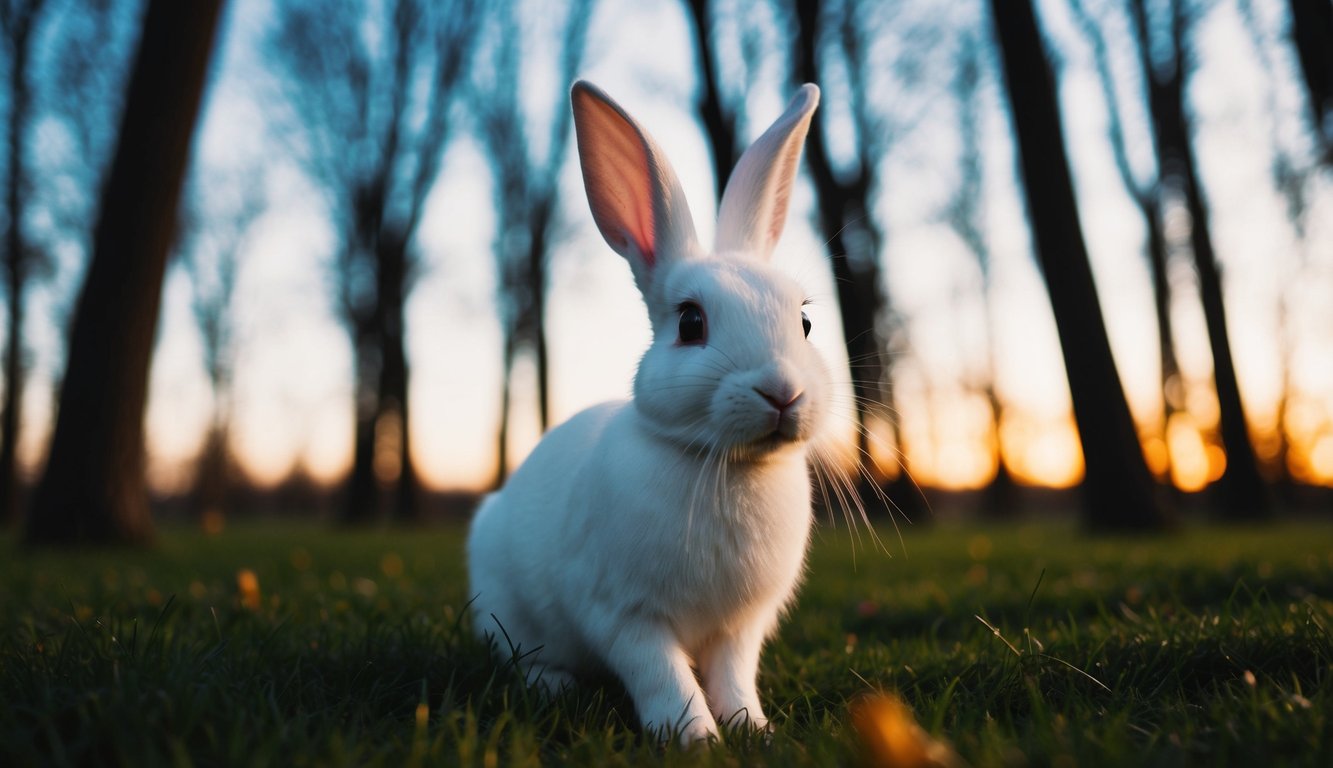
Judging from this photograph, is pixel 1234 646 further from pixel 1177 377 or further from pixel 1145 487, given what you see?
pixel 1177 377

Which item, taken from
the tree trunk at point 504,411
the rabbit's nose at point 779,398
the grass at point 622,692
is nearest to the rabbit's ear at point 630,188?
the rabbit's nose at point 779,398

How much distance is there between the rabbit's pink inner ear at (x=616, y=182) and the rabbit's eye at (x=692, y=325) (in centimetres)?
33

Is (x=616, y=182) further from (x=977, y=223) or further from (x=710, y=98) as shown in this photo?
(x=977, y=223)

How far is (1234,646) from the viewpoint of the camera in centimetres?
210

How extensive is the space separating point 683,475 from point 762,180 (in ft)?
3.00

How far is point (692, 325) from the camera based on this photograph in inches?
79.9

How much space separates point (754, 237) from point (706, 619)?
3.71 ft

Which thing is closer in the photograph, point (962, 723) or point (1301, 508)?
point (962, 723)

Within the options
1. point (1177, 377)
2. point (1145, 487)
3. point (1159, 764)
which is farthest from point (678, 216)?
point (1177, 377)

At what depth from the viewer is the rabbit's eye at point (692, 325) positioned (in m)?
2.02

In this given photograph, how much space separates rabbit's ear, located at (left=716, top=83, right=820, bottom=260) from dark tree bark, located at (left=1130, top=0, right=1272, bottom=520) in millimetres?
12017

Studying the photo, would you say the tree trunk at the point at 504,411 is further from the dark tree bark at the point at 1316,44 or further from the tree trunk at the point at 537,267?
the dark tree bark at the point at 1316,44

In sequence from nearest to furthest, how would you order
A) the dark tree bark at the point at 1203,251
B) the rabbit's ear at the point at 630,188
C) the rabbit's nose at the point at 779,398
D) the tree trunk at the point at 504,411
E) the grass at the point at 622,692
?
the grass at the point at 622,692, the rabbit's nose at the point at 779,398, the rabbit's ear at the point at 630,188, the dark tree bark at the point at 1203,251, the tree trunk at the point at 504,411

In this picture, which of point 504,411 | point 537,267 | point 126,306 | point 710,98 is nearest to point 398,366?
point 504,411
